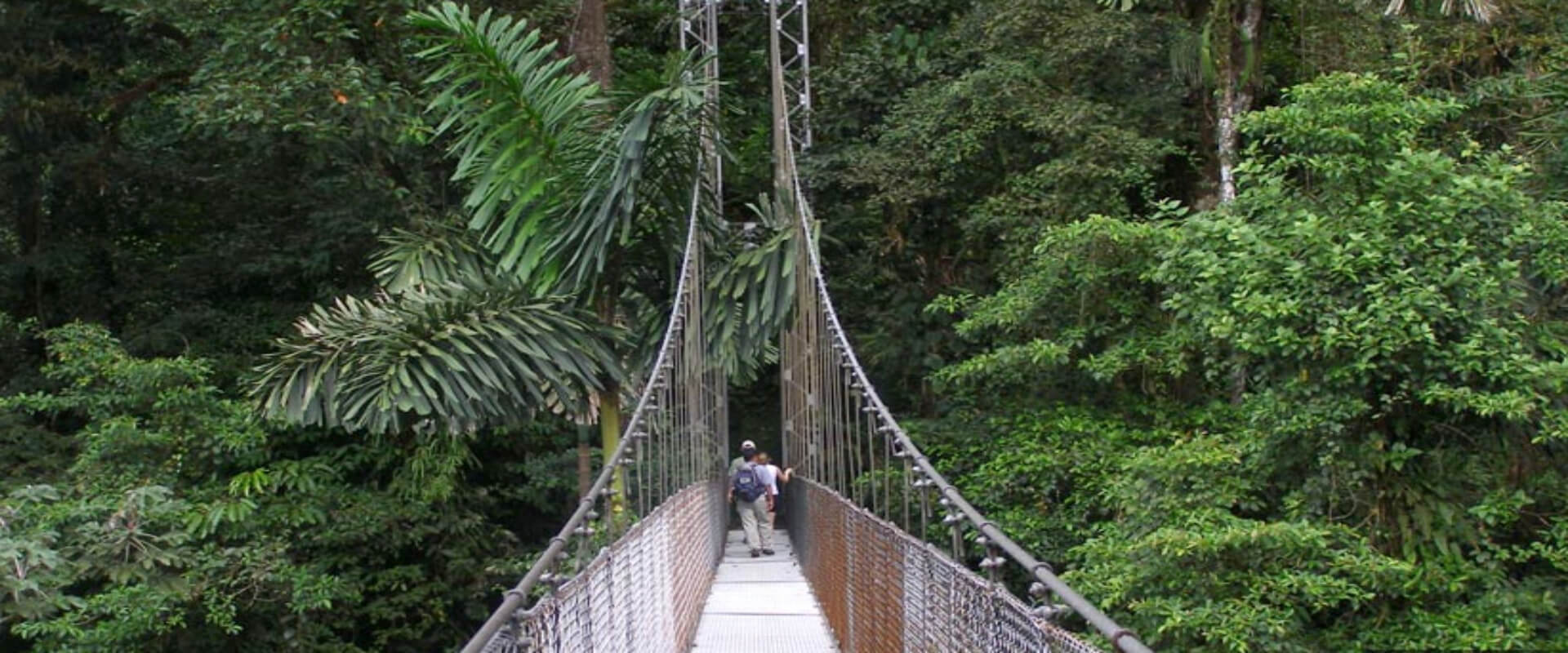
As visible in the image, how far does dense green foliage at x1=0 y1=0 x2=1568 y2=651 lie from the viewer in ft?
17.4

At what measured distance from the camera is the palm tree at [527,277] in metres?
6.37

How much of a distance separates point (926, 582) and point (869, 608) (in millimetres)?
1159

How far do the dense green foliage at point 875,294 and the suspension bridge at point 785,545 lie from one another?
1.50ft

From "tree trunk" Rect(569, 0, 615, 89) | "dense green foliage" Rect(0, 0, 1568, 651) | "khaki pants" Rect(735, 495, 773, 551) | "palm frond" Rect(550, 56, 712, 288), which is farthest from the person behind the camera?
"tree trunk" Rect(569, 0, 615, 89)

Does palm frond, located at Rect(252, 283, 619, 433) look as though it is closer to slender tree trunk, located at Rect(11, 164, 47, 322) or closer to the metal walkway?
the metal walkway

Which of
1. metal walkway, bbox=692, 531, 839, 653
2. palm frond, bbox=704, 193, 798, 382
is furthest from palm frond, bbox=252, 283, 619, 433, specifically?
metal walkway, bbox=692, 531, 839, 653

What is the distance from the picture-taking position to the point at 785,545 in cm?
947

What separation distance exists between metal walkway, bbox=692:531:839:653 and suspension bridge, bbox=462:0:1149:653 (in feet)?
0.05

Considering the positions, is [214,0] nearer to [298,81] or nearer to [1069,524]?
[298,81]

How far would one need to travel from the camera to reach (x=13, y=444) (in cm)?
936

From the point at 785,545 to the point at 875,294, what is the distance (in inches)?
108

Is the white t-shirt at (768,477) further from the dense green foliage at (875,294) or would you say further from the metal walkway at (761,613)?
the dense green foliage at (875,294)

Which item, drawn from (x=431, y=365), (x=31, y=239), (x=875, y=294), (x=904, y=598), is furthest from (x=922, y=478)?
(x=31, y=239)

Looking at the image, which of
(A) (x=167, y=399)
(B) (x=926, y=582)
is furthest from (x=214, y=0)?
(B) (x=926, y=582)
